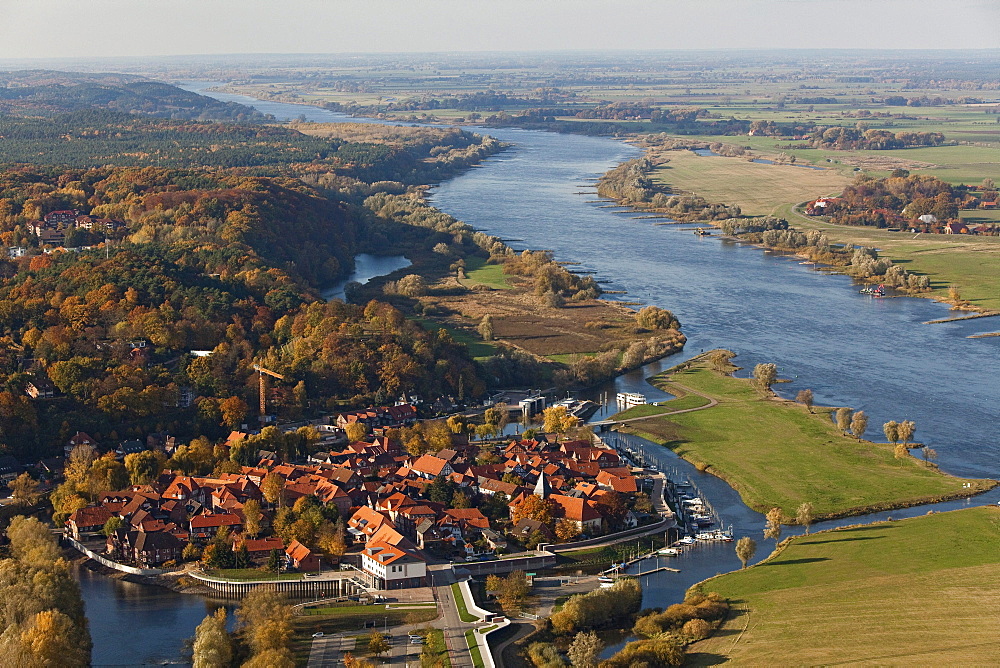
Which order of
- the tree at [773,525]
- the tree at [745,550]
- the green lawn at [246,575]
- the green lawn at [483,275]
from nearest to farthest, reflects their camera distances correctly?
the green lawn at [246,575], the tree at [745,550], the tree at [773,525], the green lawn at [483,275]

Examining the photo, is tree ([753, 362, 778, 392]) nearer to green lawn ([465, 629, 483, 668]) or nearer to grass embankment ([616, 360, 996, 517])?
grass embankment ([616, 360, 996, 517])

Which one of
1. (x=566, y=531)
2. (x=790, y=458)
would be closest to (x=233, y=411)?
(x=566, y=531)

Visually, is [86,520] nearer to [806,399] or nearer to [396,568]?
[396,568]

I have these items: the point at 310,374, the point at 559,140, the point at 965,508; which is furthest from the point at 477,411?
the point at 559,140

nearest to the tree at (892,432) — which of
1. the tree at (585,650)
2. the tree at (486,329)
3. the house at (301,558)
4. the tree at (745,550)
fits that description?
the tree at (745,550)

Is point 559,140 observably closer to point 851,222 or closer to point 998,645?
point 851,222

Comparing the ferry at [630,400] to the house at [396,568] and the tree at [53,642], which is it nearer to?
the house at [396,568]

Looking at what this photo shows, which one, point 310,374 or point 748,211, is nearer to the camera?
point 310,374
